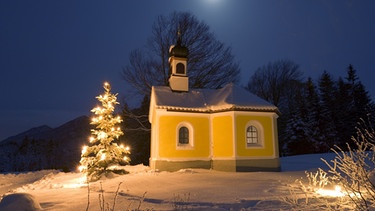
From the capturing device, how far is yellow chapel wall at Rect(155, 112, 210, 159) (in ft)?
49.5

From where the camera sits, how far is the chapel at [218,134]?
14.9 meters

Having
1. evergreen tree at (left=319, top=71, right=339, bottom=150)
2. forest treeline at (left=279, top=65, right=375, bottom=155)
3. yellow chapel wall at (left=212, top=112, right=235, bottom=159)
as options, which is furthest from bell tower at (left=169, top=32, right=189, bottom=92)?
evergreen tree at (left=319, top=71, right=339, bottom=150)

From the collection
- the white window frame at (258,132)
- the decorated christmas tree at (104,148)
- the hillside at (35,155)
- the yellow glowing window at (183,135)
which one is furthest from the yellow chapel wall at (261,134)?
the hillside at (35,155)

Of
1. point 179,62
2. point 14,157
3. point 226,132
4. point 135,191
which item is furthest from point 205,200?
point 14,157

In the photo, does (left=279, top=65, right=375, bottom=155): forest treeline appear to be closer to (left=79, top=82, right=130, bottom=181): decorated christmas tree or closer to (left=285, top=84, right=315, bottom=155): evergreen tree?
(left=285, top=84, right=315, bottom=155): evergreen tree

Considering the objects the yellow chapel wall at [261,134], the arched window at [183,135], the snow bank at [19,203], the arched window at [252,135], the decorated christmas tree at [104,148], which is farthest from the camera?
the arched window at [183,135]

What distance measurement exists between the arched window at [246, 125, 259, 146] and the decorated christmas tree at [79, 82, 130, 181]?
634 cm

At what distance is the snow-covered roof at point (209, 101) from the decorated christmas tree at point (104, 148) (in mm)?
2571

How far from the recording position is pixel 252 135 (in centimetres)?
1555

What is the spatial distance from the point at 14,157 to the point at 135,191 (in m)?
23.1

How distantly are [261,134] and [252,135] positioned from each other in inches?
18.7

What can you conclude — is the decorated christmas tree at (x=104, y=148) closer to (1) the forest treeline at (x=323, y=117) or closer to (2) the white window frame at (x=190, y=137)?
(2) the white window frame at (x=190, y=137)

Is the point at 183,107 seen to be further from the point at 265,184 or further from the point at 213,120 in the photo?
the point at 265,184

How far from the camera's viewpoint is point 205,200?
22.4ft
